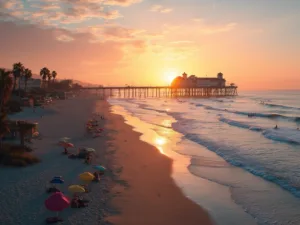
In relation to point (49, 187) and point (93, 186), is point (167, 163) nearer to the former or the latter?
point (93, 186)

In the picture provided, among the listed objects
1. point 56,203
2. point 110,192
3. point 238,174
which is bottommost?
point 238,174

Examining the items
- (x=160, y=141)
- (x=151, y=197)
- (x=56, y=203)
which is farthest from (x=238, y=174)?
(x=56, y=203)

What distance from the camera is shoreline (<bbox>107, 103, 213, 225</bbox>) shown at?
30.7 feet

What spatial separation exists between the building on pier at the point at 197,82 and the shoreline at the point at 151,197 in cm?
10647

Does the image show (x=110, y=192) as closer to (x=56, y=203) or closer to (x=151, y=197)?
(x=151, y=197)

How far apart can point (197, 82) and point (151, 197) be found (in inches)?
4495

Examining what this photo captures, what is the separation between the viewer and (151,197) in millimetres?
11242

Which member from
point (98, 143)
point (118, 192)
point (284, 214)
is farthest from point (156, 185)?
point (98, 143)

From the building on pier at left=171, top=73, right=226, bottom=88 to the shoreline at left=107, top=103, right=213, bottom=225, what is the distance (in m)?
106

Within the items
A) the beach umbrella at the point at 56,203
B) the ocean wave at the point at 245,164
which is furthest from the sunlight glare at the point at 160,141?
the beach umbrella at the point at 56,203

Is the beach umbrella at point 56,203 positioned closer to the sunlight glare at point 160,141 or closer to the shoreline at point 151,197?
the shoreline at point 151,197

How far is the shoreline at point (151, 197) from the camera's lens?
9.37m

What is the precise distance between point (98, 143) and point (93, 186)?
9191 millimetres

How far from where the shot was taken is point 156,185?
12805 mm
